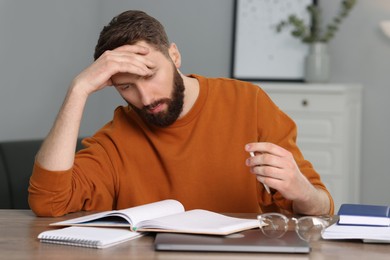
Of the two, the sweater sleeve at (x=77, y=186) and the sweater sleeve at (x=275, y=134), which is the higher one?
the sweater sleeve at (x=275, y=134)

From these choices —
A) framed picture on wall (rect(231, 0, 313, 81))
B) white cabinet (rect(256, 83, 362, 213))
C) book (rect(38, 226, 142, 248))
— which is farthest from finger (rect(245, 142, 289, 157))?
framed picture on wall (rect(231, 0, 313, 81))

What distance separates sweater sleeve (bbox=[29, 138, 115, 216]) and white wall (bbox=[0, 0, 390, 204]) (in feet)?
4.90

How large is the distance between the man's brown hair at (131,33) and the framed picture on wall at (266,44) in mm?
2491

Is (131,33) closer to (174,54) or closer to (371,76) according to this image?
(174,54)

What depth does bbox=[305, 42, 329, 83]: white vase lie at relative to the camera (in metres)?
4.42

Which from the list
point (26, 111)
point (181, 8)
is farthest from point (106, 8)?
point (26, 111)

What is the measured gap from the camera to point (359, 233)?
5.34ft

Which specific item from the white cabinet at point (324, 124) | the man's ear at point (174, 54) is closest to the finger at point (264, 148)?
the man's ear at point (174, 54)

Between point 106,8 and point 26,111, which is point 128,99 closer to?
point 26,111

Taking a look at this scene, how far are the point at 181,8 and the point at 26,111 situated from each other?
4.78 feet

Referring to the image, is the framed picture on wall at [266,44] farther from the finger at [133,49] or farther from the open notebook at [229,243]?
the open notebook at [229,243]

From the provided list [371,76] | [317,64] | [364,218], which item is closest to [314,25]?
[317,64]

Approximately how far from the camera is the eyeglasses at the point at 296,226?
1.61m

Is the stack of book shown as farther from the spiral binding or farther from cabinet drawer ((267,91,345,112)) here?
cabinet drawer ((267,91,345,112))
